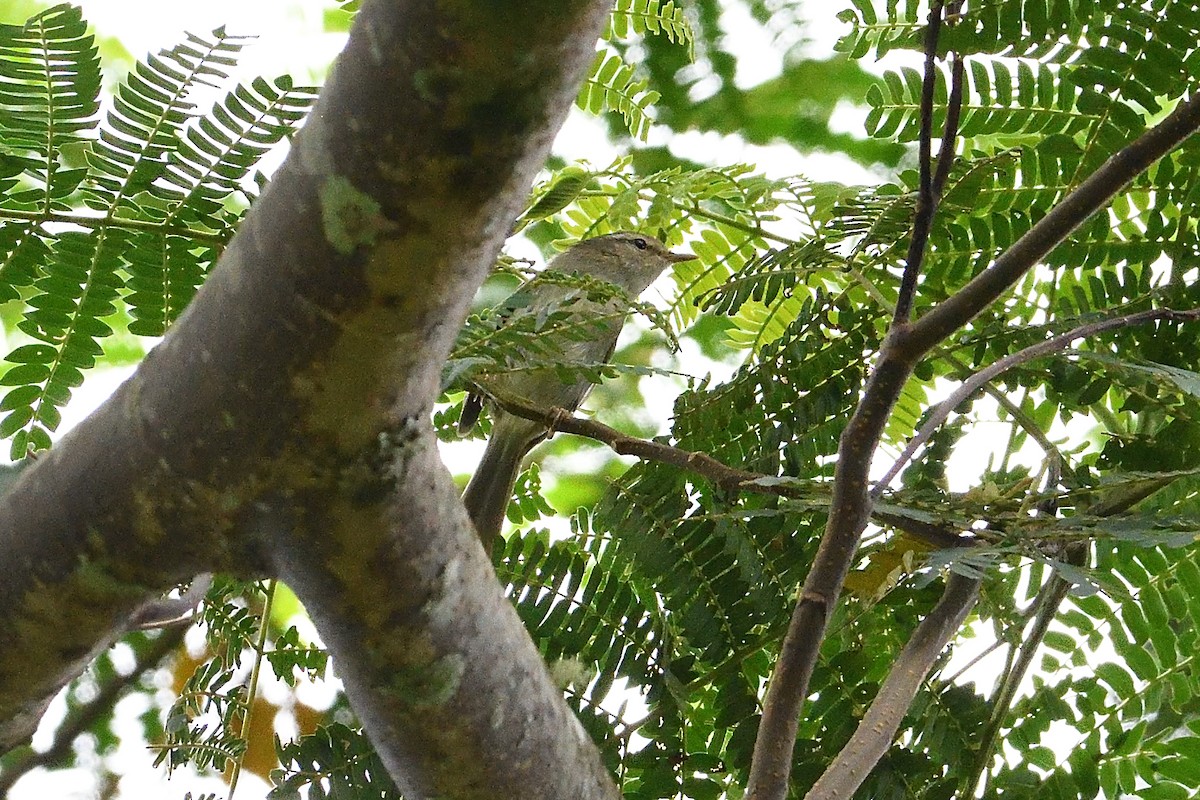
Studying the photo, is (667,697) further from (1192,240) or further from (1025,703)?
(1192,240)

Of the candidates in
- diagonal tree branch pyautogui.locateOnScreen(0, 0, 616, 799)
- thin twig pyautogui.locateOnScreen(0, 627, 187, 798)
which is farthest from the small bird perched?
thin twig pyautogui.locateOnScreen(0, 627, 187, 798)

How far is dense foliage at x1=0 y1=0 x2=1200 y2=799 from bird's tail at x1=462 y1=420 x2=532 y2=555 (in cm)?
32

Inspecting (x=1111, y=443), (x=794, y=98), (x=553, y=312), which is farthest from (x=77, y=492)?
(x=794, y=98)

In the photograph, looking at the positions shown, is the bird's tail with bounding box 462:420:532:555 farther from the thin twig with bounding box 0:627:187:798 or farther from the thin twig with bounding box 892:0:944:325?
the thin twig with bounding box 892:0:944:325

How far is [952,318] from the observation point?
85cm

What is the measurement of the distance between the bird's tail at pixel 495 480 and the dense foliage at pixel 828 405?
32 cm

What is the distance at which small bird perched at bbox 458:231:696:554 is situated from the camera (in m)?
1.34

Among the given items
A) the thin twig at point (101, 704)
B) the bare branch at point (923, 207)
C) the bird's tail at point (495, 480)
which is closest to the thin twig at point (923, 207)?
the bare branch at point (923, 207)

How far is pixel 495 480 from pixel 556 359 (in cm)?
71

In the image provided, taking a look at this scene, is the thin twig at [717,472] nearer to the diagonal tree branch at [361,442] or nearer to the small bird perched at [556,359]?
the small bird perched at [556,359]

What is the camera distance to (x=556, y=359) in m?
1.30

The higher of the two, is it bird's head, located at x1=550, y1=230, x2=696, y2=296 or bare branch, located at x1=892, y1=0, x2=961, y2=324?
bird's head, located at x1=550, y1=230, x2=696, y2=296

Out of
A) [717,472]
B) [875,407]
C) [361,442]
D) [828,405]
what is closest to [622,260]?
[828,405]

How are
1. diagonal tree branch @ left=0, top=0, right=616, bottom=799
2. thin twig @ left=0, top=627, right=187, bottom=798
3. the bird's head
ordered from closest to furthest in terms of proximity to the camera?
diagonal tree branch @ left=0, top=0, right=616, bottom=799
thin twig @ left=0, top=627, right=187, bottom=798
the bird's head
